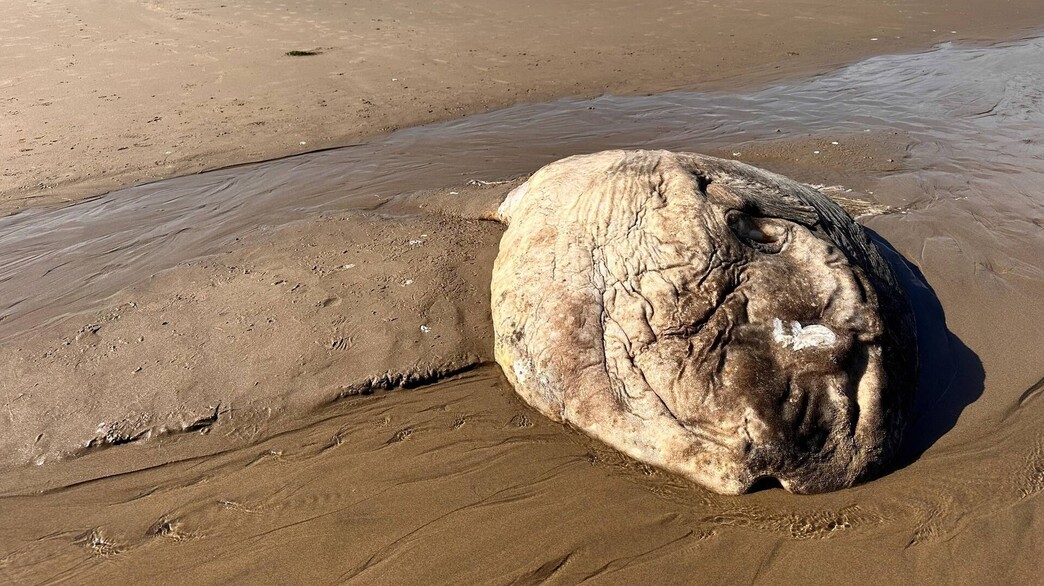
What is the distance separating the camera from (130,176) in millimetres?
6266

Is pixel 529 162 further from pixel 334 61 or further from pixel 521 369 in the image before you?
pixel 334 61

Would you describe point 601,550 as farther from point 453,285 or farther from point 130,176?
point 130,176

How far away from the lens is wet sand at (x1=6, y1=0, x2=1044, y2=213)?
23.0 feet

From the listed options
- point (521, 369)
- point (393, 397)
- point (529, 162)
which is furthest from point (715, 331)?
point (529, 162)

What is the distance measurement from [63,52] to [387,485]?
11666 millimetres

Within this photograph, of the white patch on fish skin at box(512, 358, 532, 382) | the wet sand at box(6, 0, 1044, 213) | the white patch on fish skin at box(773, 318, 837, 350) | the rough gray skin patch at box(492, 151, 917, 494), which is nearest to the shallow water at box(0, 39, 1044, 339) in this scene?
the wet sand at box(6, 0, 1044, 213)

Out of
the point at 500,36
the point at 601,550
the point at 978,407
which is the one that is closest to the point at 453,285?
the point at 601,550

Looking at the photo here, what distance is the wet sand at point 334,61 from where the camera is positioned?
23.0ft

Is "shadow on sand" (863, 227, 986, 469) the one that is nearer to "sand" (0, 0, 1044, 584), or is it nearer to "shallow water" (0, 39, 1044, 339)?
"sand" (0, 0, 1044, 584)

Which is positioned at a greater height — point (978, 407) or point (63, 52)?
point (63, 52)

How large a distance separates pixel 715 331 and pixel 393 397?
182 cm

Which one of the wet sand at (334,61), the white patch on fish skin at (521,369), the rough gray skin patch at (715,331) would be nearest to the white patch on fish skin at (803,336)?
the rough gray skin patch at (715,331)

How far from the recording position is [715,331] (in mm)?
2656

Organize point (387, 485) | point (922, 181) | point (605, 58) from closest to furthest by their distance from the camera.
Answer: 1. point (387, 485)
2. point (922, 181)
3. point (605, 58)
